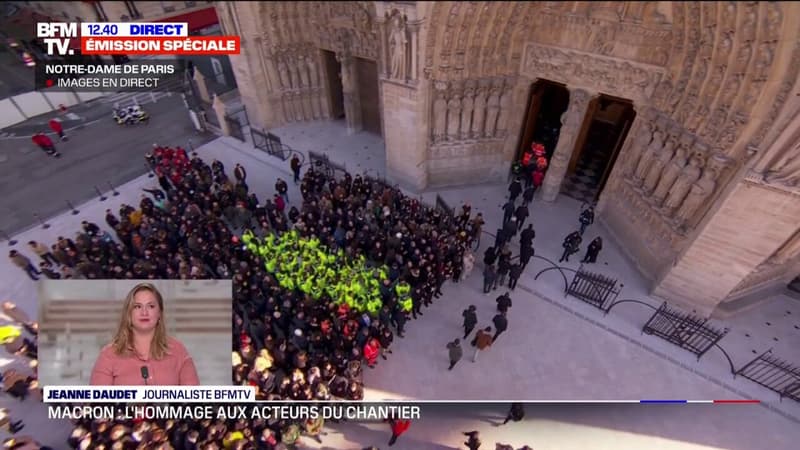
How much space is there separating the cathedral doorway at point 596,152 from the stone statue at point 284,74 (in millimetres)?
11280

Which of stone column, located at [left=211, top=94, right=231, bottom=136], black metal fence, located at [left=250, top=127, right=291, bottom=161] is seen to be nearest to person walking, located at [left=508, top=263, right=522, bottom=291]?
black metal fence, located at [left=250, top=127, right=291, bottom=161]

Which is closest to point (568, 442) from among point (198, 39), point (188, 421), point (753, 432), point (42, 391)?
point (753, 432)

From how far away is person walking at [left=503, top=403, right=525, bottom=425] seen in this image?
8422mm

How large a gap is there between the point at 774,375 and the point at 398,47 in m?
12.2

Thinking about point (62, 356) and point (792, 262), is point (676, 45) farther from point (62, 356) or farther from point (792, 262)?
point (62, 356)

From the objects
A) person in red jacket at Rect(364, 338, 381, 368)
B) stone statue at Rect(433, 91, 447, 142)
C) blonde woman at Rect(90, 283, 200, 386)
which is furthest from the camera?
stone statue at Rect(433, 91, 447, 142)

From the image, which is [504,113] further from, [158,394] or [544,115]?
[158,394]

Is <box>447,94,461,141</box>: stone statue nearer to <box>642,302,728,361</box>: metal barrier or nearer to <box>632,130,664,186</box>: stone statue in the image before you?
<box>632,130,664,186</box>: stone statue

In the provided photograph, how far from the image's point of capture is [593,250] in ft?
36.9

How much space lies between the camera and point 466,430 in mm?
8523

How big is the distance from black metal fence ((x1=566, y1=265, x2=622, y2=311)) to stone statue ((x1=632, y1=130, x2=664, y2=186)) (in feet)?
10.3

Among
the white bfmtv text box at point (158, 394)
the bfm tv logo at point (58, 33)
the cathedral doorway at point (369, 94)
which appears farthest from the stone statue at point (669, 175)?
the bfm tv logo at point (58, 33)

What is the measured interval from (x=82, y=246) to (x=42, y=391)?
357cm

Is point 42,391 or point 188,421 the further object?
point 42,391
